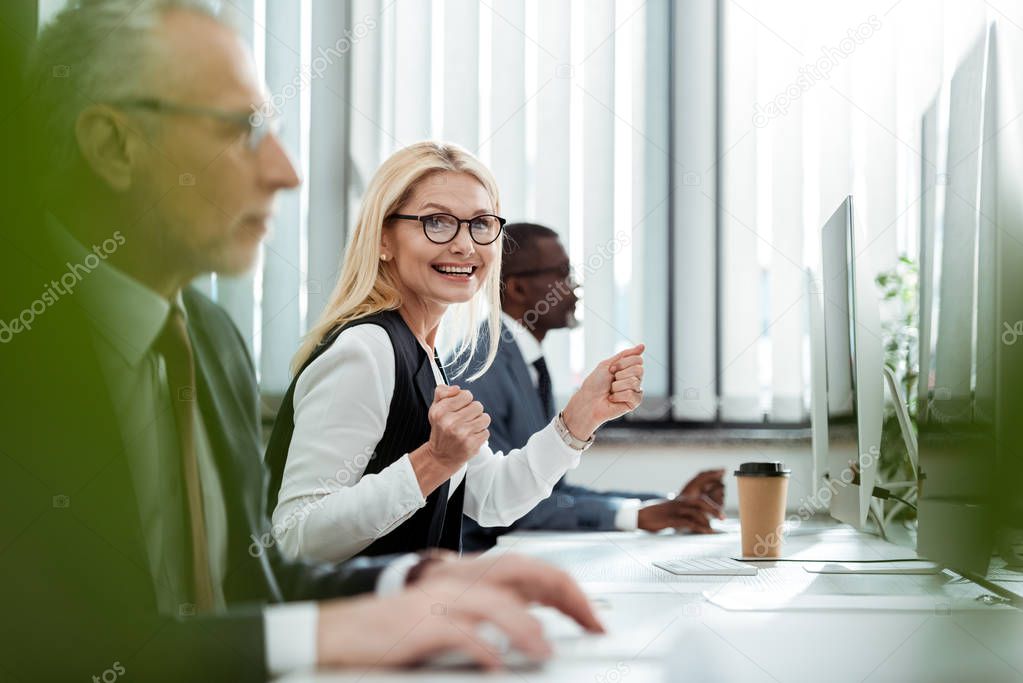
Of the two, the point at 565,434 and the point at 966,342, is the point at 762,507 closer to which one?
the point at 565,434

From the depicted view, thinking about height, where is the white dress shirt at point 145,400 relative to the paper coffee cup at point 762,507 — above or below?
above

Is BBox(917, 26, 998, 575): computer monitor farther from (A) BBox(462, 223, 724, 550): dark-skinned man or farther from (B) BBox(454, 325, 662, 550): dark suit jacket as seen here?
(B) BBox(454, 325, 662, 550): dark suit jacket

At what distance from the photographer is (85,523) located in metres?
0.75

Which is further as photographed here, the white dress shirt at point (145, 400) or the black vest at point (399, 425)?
the black vest at point (399, 425)

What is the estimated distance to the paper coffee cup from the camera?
129cm

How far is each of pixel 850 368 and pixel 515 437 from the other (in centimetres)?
84

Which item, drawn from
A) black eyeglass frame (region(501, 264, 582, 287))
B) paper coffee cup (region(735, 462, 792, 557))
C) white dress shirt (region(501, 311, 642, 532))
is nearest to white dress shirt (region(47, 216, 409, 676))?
paper coffee cup (region(735, 462, 792, 557))

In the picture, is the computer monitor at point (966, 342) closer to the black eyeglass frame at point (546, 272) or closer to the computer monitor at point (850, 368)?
the computer monitor at point (850, 368)

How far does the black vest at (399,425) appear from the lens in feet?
3.70

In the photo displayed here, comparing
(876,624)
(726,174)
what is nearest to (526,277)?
(726,174)

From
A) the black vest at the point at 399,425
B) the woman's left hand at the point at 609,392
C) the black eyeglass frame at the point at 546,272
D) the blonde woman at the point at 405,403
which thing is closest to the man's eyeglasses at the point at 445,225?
the blonde woman at the point at 405,403

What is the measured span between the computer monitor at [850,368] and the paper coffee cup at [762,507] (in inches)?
2.9

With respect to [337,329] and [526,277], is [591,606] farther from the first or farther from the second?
[526,277]

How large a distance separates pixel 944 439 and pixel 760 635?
13.9 inches
